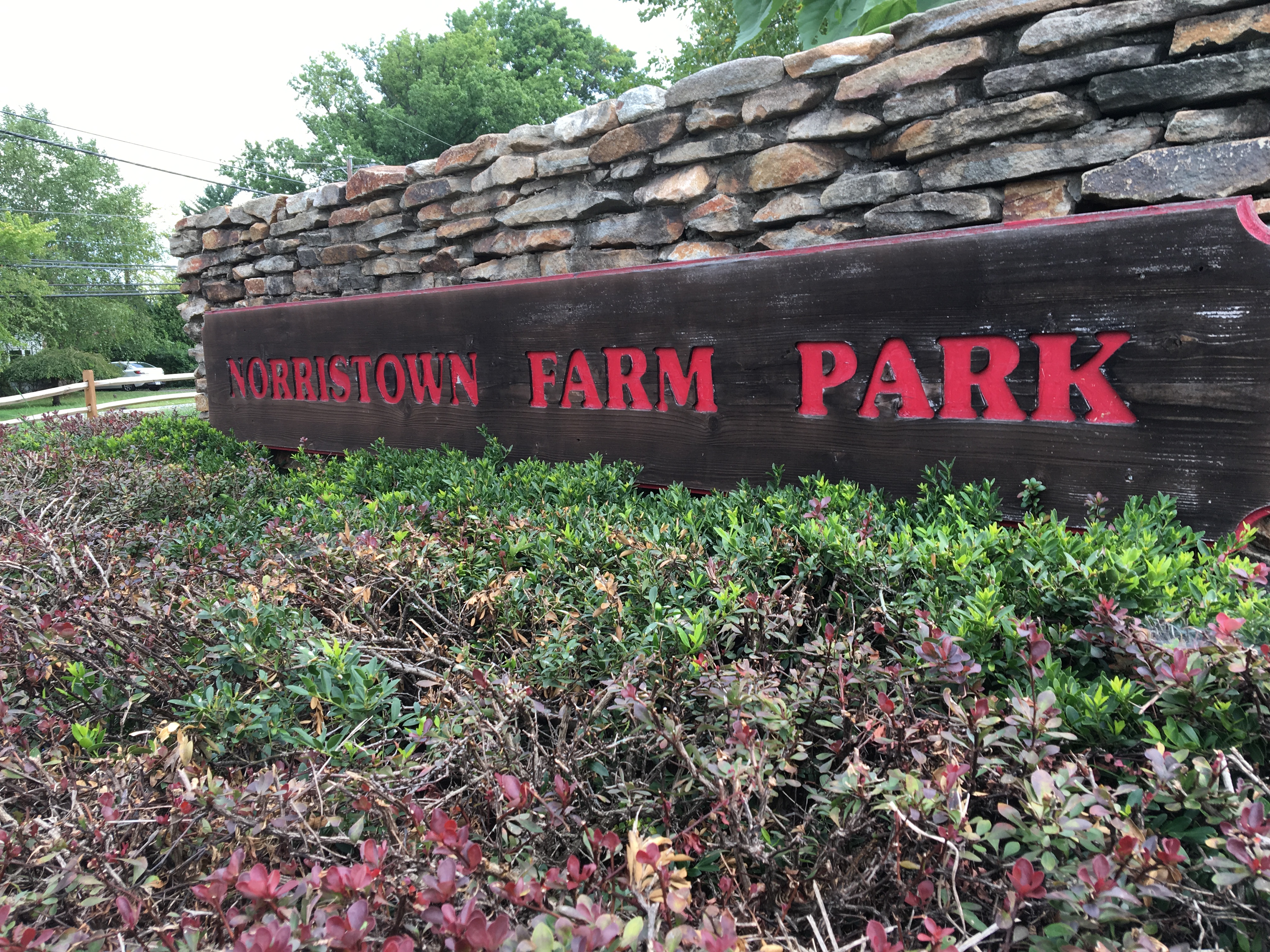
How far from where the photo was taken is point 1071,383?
83.8 inches

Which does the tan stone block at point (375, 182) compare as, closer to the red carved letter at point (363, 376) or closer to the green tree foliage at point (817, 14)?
the red carved letter at point (363, 376)

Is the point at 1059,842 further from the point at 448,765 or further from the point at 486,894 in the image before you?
the point at 448,765

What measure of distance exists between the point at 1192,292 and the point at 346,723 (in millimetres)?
2161

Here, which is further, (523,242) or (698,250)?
(523,242)

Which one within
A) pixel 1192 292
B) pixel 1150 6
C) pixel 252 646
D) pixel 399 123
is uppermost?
pixel 399 123

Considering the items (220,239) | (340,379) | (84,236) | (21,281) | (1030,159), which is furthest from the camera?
(84,236)

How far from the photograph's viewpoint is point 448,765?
1289 mm

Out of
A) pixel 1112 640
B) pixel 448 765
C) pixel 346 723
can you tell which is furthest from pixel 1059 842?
pixel 346 723

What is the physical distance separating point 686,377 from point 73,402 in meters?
33.7

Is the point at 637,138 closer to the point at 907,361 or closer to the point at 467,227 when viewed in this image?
the point at 467,227

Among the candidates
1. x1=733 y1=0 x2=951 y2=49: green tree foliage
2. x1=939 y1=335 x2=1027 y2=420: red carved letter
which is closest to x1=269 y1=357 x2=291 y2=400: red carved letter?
x1=733 y1=0 x2=951 y2=49: green tree foliage

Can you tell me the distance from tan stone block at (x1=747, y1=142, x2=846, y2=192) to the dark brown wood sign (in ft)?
1.85

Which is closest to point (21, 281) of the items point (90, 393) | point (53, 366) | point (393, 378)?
point (53, 366)

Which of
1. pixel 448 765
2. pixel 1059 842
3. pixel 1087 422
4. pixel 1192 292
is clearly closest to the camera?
pixel 1059 842
